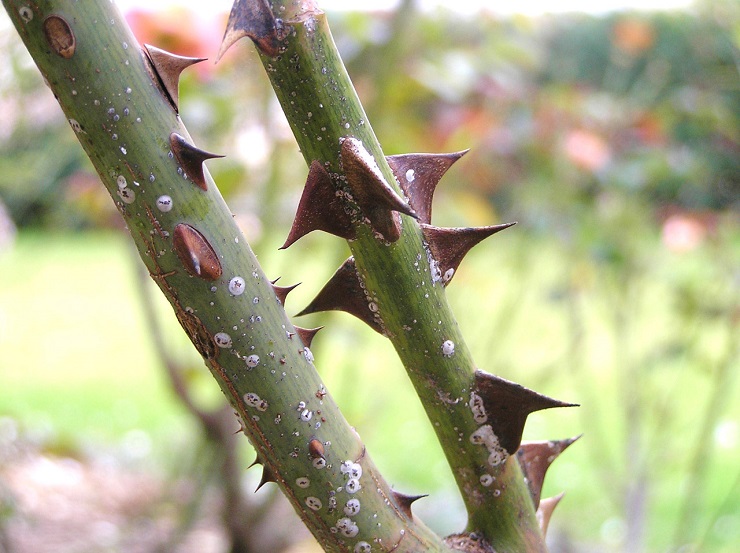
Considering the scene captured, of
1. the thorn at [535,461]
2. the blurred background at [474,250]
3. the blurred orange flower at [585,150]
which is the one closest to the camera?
the thorn at [535,461]

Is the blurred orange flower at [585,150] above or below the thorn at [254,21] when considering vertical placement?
above

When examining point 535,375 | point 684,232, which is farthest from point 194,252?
point 535,375

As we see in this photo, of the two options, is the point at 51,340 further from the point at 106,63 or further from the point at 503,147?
the point at 106,63

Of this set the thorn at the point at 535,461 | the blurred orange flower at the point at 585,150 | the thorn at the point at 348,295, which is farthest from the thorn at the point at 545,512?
the blurred orange flower at the point at 585,150

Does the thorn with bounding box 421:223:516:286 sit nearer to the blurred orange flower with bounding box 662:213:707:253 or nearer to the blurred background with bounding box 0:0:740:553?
the blurred background with bounding box 0:0:740:553

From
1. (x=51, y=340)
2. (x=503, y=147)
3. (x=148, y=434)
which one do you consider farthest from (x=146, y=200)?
(x=51, y=340)

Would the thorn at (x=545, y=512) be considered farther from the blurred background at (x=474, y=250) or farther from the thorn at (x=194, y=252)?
the blurred background at (x=474, y=250)
